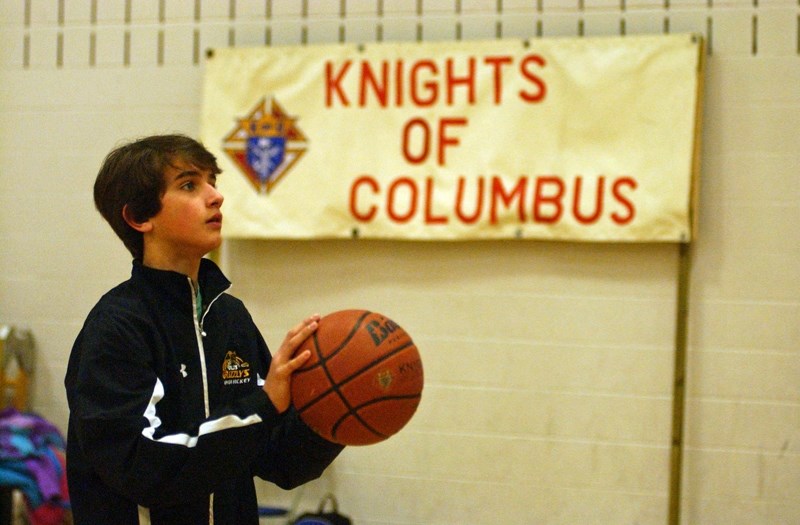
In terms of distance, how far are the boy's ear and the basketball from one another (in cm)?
42

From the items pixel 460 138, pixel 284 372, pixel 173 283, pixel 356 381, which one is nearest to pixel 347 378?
pixel 356 381

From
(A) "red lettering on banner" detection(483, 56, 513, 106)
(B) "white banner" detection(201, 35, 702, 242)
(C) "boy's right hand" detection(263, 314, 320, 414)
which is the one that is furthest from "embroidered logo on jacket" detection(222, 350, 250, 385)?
(A) "red lettering on banner" detection(483, 56, 513, 106)

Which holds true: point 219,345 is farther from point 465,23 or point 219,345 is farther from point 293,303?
point 465,23

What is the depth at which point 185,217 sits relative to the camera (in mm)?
1829

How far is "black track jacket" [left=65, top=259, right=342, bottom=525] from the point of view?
5.28 feet

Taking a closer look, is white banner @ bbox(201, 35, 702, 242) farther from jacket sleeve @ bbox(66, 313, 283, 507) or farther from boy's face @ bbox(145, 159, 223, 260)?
jacket sleeve @ bbox(66, 313, 283, 507)

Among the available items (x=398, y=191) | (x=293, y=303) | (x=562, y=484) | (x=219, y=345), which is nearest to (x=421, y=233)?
(x=398, y=191)

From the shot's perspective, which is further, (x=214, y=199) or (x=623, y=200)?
(x=623, y=200)

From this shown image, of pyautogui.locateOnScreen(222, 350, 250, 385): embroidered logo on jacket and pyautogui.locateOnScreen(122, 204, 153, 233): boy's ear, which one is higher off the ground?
pyautogui.locateOnScreen(122, 204, 153, 233): boy's ear

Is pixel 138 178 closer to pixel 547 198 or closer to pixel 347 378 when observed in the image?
pixel 347 378

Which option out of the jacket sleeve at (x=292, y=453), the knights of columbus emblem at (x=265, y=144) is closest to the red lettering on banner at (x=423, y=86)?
the knights of columbus emblem at (x=265, y=144)

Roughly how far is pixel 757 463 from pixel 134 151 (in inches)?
Answer: 116

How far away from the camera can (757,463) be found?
363 centimetres

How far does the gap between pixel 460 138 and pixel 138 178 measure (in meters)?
2.17
